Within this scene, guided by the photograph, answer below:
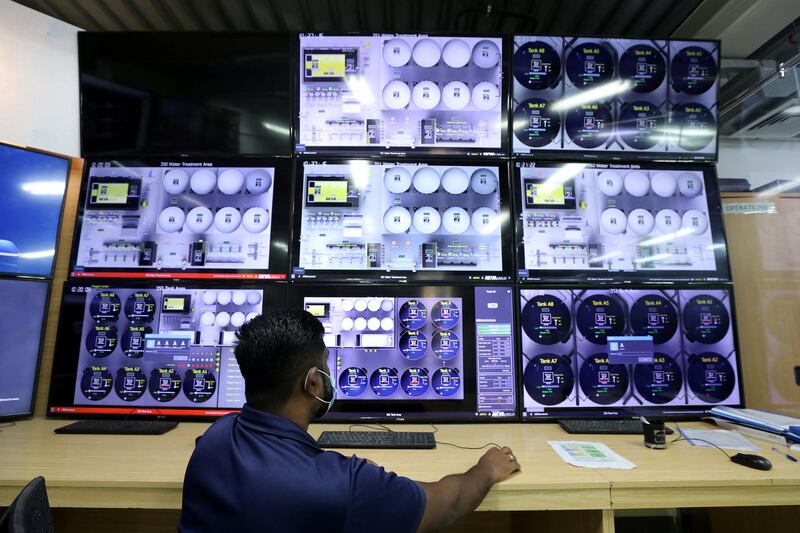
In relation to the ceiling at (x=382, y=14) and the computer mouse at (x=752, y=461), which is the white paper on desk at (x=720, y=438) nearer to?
the computer mouse at (x=752, y=461)

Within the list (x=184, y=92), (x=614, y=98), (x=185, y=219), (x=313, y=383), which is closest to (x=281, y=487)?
(x=313, y=383)

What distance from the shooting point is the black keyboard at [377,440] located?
156 centimetres

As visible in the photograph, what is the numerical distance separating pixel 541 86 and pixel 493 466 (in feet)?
6.01

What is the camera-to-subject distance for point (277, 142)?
7.01ft

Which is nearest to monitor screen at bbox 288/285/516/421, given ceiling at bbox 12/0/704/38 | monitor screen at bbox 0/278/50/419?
monitor screen at bbox 0/278/50/419

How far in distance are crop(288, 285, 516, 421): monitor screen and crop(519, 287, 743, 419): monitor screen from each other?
0.13 meters

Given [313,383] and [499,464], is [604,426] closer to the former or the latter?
[499,464]

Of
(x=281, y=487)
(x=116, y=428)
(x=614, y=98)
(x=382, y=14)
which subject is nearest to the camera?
(x=281, y=487)

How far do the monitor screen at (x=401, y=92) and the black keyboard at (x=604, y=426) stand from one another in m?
1.31

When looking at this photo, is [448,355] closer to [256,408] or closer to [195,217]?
[256,408]

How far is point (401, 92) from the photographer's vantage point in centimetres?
216

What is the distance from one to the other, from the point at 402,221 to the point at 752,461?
5.22 ft

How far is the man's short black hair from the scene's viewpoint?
96 centimetres

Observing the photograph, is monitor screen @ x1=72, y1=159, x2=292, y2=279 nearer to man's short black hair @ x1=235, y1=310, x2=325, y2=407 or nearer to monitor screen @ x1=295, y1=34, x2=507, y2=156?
monitor screen @ x1=295, y1=34, x2=507, y2=156
